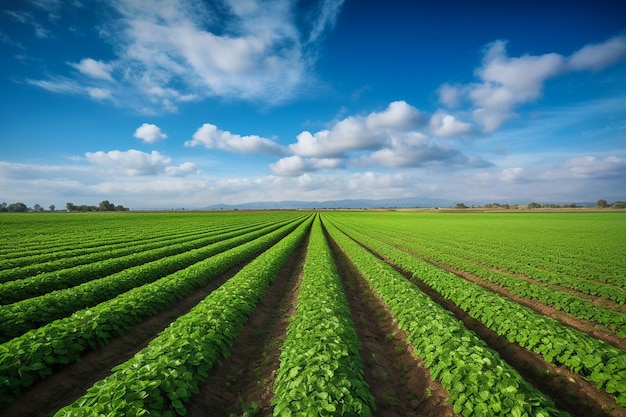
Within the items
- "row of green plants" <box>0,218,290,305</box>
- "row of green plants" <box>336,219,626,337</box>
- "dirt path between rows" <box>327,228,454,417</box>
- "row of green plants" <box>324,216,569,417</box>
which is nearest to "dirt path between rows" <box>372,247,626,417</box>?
"row of green plants" <box>324,216,569,417</box>

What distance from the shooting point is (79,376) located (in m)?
7.56

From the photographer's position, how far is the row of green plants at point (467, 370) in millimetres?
5195

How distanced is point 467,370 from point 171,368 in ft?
22.4

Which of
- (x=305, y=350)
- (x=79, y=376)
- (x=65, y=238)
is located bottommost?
(x=79, y=376)

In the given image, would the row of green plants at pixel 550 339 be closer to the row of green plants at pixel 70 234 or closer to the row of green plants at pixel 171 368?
the row of green plants at pixel 171 368

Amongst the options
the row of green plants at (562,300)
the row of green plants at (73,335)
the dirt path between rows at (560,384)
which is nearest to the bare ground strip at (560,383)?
the dirt path between rows at (560,384)

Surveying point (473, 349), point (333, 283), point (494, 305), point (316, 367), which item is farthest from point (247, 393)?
point (494, 305)

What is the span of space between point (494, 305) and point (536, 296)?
4946mm

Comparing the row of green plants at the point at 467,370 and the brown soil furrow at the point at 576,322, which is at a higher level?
the row of green plants at the point at 467,370

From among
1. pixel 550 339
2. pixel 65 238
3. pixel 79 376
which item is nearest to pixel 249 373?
pixel 79 376

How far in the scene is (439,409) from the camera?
6434 mm

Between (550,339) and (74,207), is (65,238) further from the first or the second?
(74,207)

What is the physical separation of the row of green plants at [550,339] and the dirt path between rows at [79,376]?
12829mm

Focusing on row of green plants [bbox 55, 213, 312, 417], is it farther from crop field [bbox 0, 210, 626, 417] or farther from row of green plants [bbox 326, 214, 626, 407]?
row of green plants [bbox 326, 214, 626, 407]
